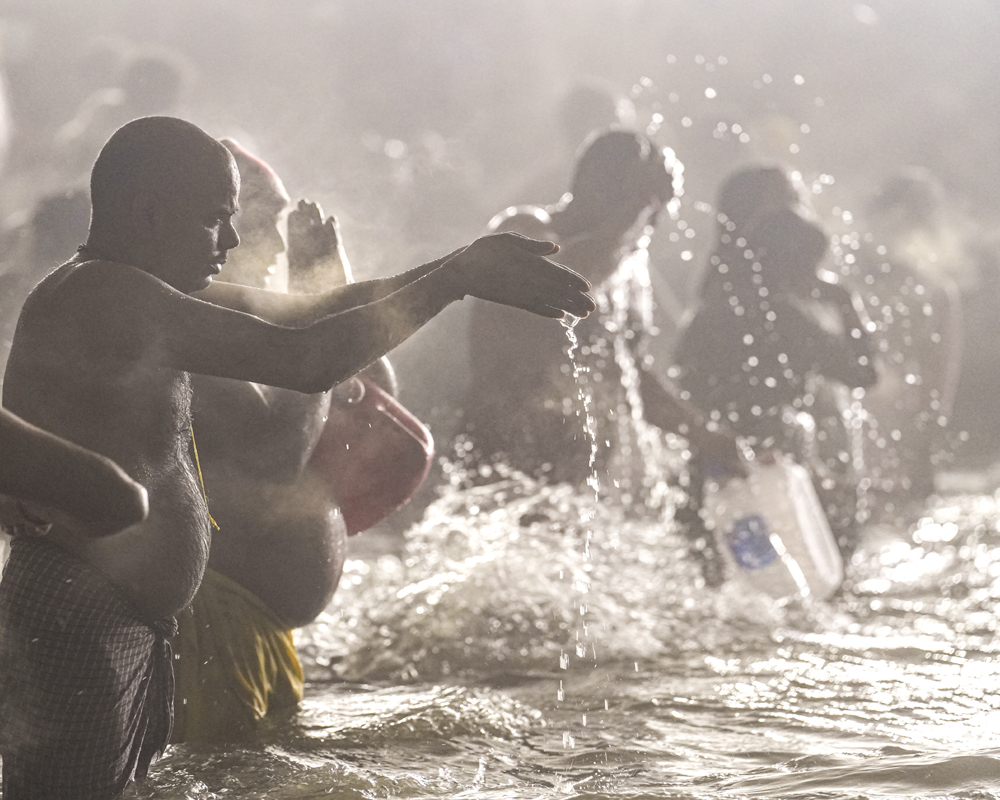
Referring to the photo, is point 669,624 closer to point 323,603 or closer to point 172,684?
point 323,603

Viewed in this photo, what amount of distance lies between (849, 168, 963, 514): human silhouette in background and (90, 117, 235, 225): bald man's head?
15.5 feet

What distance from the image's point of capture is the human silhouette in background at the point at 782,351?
4113mm

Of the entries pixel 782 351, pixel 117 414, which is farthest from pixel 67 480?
pixel 782 351

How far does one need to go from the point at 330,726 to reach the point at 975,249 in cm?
812

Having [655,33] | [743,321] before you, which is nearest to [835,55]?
[655,33]

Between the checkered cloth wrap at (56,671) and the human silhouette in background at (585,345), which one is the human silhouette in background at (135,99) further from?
the checkered cloth wrap at (56,671)

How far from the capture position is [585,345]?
3.54 m

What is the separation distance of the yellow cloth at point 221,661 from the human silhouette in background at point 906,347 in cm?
439

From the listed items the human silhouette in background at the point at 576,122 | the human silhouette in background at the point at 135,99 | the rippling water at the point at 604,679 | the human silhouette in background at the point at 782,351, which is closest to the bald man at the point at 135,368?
the rippling water at the point at 604,679

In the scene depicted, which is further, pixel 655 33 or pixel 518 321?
pixel 655 33

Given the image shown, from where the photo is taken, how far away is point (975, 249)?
28.7 ft

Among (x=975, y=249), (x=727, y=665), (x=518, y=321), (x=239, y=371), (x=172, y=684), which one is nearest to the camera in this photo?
(x=239, y=371)

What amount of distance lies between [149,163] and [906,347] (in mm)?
5174

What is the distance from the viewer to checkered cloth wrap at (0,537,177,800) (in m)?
1.51
